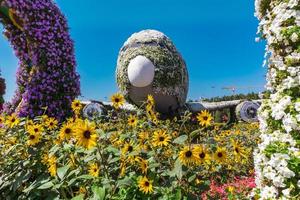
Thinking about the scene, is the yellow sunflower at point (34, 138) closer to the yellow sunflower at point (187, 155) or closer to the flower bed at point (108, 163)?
the flower bed at point (108, 163)

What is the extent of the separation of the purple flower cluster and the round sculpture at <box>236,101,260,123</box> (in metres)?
6.37

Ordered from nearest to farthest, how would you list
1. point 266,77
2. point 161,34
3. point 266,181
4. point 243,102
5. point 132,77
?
point 266,181 < point 266,77 < point 132,77 < point 161,34 < point 243,102

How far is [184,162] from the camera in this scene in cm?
322

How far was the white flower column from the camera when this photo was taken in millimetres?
3064

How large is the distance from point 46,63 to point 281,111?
27.8 ft

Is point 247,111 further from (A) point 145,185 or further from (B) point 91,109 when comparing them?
(A) point 145,185

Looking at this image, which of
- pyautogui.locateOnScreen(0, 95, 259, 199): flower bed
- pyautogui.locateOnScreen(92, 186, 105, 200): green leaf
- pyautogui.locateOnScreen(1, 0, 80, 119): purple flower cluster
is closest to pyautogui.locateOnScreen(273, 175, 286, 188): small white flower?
pyautogui.locateOnScreen(0, 95, 259, 199): flower bed

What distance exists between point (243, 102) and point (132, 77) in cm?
451

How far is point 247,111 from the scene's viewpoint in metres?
15.5

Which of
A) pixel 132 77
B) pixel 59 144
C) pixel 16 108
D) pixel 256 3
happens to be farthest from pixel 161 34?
pixel 59 144

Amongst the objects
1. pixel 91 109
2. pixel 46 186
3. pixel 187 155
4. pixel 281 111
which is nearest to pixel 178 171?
pixel 187 155

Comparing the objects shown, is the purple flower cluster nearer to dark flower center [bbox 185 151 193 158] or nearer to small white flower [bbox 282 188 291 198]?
dark flower center [bbox 185 151 193 158]

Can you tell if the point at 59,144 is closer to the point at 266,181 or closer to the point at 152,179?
the point at 152,179

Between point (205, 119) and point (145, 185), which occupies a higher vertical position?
point (205, 119)
